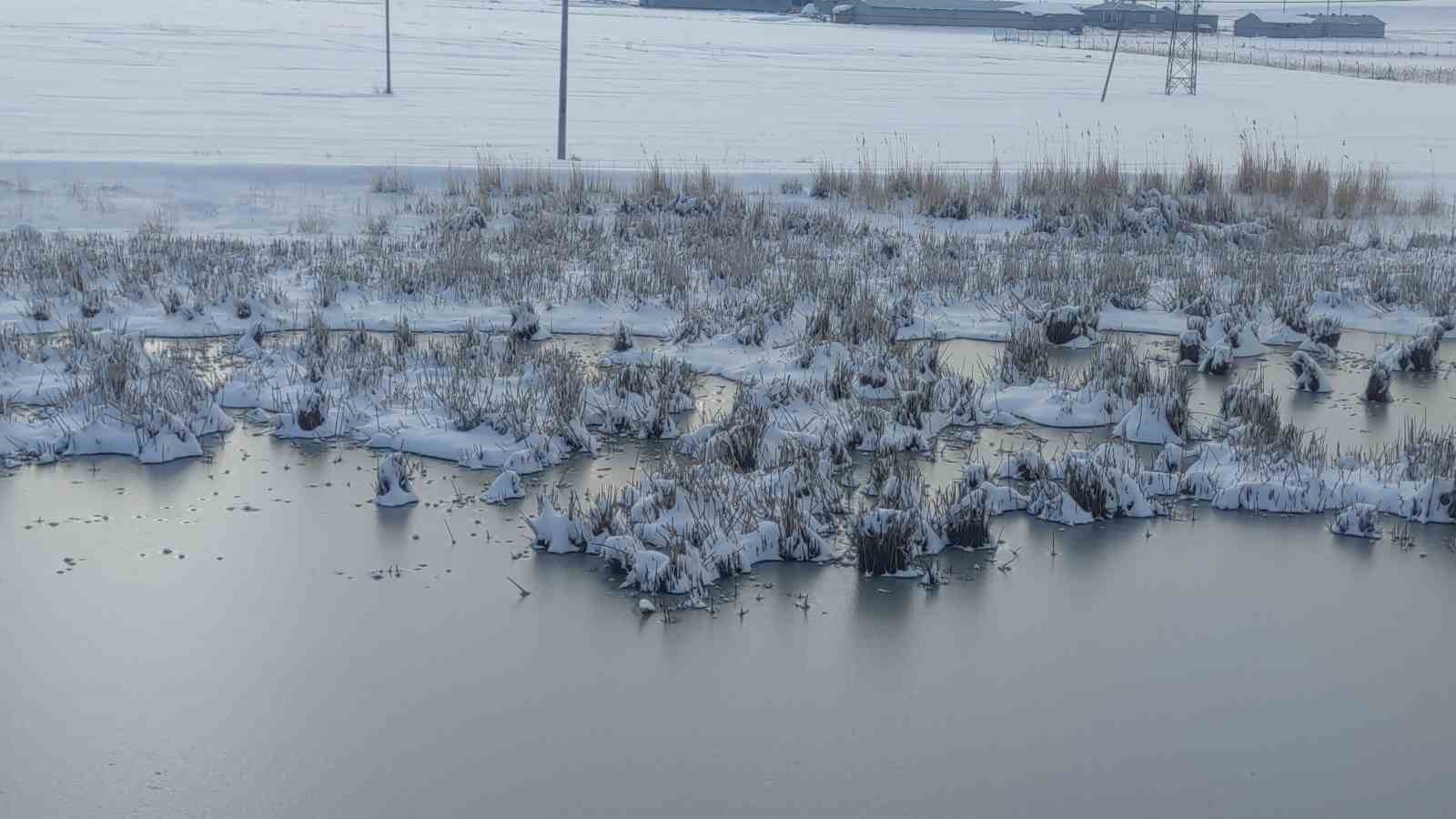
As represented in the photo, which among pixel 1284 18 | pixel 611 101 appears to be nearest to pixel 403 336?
pixel 611 101

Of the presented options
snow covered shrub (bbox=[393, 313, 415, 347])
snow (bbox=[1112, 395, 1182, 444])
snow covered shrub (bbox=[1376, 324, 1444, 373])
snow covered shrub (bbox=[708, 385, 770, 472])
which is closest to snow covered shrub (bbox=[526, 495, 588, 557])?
snow covered shrub (bbox=[708, 385, 770, 472])

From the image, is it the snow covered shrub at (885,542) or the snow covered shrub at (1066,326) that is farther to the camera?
the snow covered shrub at (1066,326)

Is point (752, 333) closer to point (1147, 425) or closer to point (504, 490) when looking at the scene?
point (1147, 425)

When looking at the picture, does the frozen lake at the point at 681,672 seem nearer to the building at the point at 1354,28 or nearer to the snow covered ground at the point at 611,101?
the snow covered ground at the point at 611,101

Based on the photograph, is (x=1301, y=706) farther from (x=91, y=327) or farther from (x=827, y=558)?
(x=91, y=327)

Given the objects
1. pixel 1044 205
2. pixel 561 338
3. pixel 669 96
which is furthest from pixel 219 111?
pixel 561 338

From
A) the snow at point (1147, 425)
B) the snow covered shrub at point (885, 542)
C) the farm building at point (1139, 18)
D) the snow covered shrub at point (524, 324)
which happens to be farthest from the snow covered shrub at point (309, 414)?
the farm building at point (1139, 18)

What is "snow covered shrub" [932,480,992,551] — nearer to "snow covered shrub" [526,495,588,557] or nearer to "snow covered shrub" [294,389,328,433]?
→ "snow covered shrub" [526,495,588,557]
